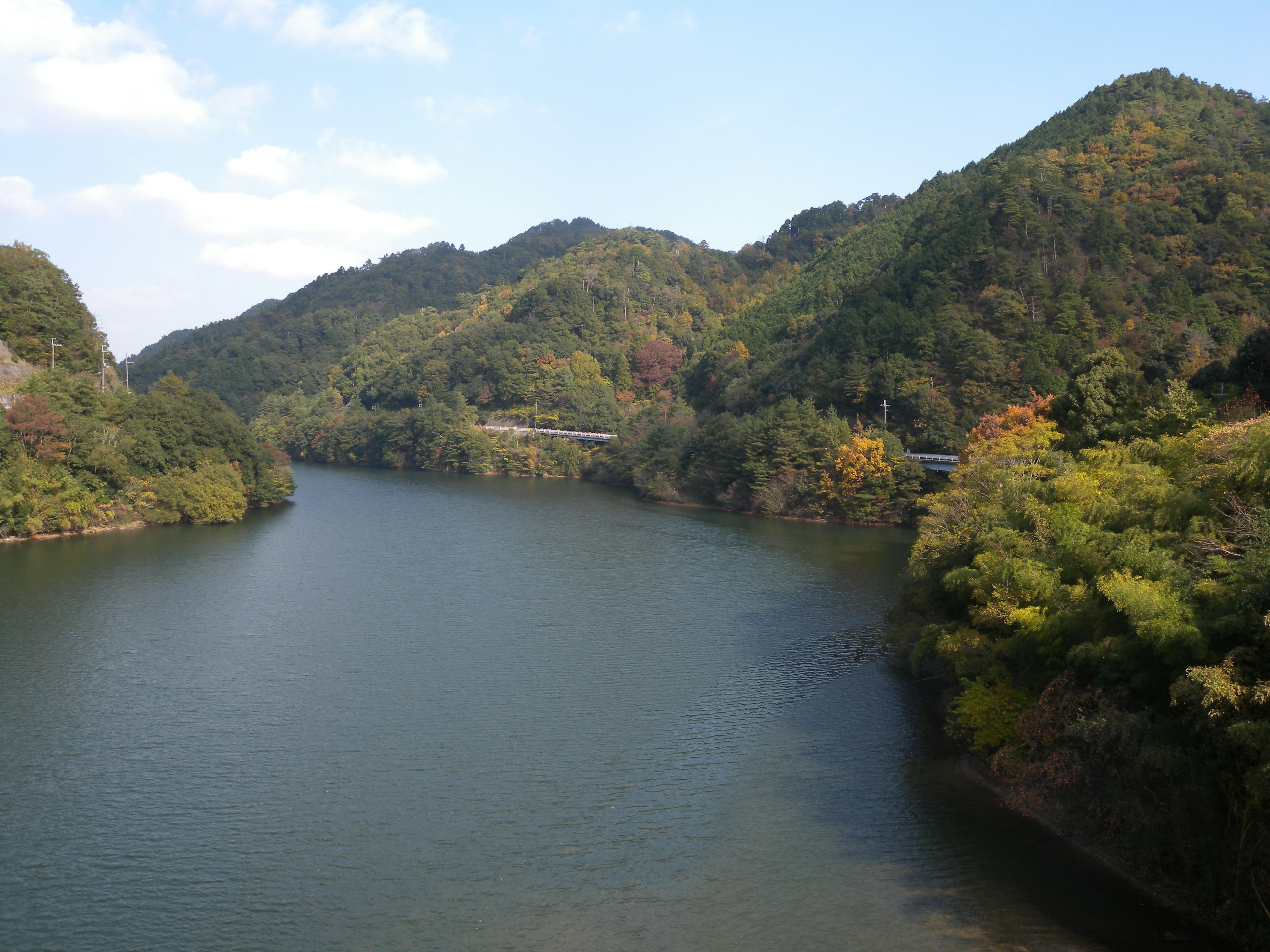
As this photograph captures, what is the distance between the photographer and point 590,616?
2788cm

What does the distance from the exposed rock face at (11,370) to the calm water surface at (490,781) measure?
50.8 ft

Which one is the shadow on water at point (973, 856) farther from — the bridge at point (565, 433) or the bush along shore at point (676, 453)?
the bridge at point (565, 433)

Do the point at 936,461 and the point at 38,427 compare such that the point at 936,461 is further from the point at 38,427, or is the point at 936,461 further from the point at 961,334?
the point at 38,427

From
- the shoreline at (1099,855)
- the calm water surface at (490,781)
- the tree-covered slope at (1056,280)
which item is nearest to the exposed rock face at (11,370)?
the calm water surface at (490,781)

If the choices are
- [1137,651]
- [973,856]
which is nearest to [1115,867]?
[973,856]

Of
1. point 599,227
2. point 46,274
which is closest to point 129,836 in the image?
point 46,274

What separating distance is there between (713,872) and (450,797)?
198 inches

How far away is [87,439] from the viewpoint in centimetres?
4191

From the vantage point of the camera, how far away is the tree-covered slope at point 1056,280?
49.7 meters

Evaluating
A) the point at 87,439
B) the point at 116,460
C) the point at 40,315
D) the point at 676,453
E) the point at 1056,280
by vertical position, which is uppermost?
the point at 1056,280

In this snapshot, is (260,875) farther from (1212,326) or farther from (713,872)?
(1212,326)

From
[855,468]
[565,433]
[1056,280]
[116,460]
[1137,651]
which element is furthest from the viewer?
[565,433]

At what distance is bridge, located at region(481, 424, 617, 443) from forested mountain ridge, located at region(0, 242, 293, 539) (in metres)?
31.9

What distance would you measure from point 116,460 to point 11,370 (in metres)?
7.24
